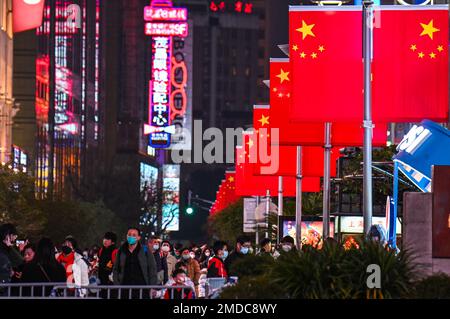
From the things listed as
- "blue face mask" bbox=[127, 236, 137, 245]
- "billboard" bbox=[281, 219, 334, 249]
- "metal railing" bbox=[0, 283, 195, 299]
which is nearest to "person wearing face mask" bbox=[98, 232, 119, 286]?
"blue face mask" bbox=[127, 236, 137, 245]

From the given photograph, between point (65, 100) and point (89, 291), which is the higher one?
point (65, 100)

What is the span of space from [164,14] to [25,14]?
92.3m

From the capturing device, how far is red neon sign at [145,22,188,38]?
579ft

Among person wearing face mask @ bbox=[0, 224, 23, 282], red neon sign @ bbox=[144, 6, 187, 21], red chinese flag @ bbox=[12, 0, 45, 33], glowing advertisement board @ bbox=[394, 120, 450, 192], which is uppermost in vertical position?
red neon sign @ bbox=[144, 6, 187, 21]

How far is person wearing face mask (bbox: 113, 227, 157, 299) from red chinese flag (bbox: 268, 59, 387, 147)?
13149 mm

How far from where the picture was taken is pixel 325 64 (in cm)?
2806

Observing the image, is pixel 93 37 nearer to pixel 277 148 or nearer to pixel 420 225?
pixel 277 148

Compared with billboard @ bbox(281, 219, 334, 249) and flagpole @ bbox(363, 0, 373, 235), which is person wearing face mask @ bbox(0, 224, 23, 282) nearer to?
flagpole @ bbox(363, 0, 373, 235)

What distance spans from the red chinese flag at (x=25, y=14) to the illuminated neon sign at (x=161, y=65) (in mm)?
63219

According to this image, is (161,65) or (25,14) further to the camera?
(161,65)

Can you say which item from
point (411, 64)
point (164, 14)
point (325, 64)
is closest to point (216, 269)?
point (325, 64)

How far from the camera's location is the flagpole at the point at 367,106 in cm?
2599

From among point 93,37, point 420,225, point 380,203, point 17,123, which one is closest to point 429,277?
point 420,225

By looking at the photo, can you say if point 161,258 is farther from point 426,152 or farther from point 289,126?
point 426,152
